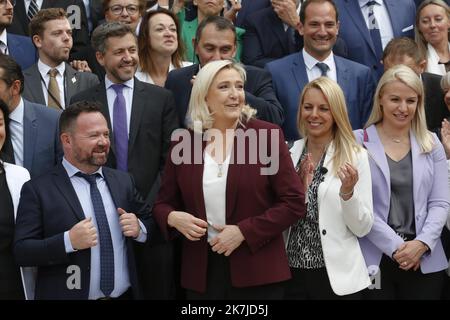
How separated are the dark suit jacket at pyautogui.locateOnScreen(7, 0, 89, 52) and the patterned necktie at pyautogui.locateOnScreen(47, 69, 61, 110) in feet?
3.63

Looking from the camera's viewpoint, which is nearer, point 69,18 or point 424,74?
point 424,74

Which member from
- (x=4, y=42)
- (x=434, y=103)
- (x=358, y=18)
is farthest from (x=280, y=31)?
(x=4, y=42)

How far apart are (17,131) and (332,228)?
7.37 feet

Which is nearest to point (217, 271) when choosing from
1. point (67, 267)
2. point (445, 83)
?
point (67, 267)

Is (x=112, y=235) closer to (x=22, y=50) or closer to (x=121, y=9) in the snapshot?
(x=22, y=50)

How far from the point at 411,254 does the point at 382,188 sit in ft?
1.56

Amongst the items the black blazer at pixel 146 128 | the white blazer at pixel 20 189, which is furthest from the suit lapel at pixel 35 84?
the white blazer at pixel 20 189

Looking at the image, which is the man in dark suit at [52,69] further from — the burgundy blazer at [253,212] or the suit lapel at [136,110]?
the burgundy blazer at [253,212]

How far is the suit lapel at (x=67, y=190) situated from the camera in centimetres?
538

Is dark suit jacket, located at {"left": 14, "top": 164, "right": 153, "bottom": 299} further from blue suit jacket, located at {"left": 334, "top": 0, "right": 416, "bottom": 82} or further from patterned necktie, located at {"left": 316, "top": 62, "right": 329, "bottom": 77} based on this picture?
blue suit jacket, located at {"left": 334, "top": 0, "right": 416, "bottom": 82}

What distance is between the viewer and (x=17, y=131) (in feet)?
19.6

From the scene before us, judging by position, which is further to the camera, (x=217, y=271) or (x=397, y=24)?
(x=397, y=24)
